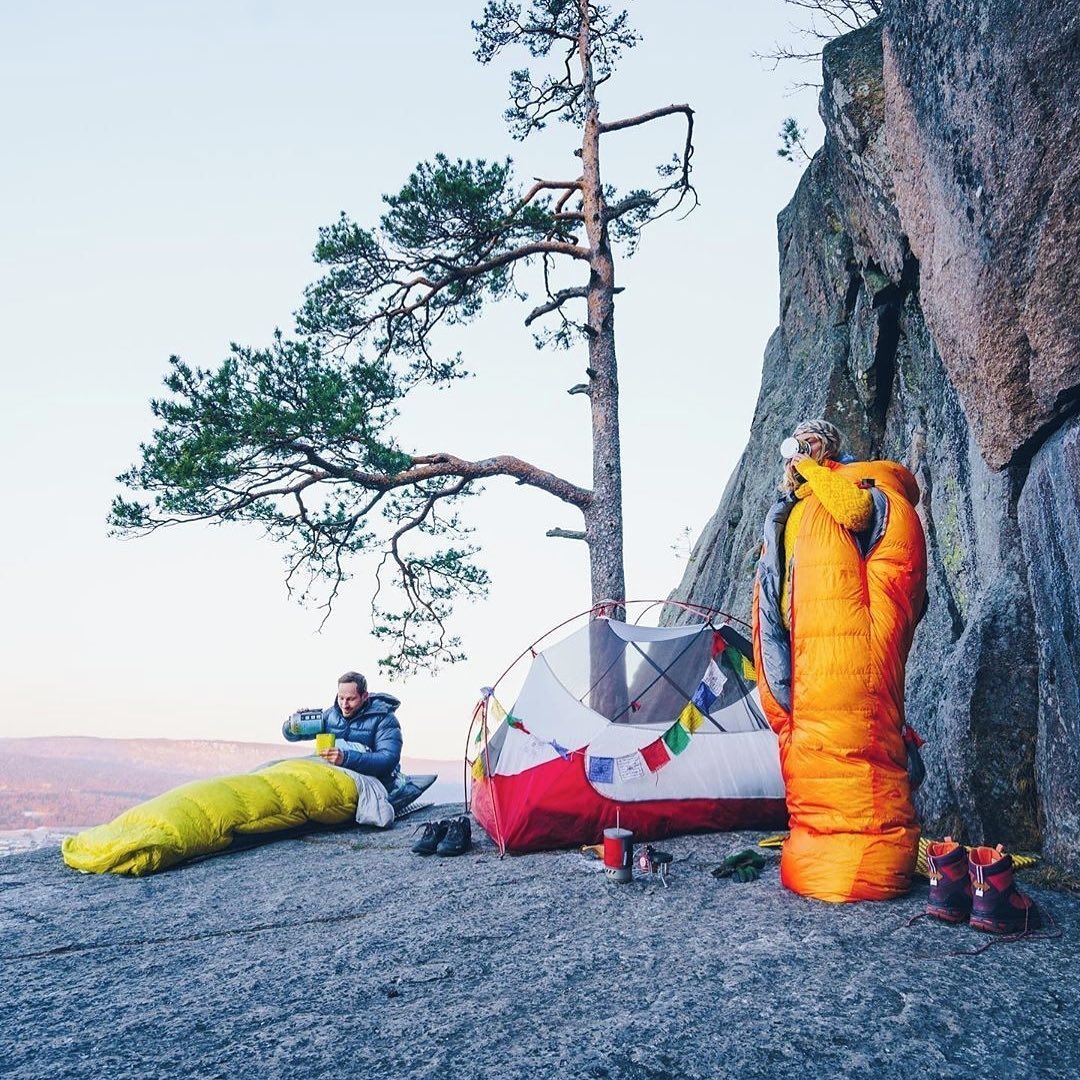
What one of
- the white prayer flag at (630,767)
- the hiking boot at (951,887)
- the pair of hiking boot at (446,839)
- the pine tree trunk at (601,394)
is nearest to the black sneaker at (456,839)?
the pair of hiking boot at (446,839)

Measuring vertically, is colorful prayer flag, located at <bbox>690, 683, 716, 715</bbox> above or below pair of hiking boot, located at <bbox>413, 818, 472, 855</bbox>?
above

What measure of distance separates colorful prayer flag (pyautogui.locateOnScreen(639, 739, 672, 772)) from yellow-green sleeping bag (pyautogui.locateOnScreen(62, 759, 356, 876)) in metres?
2.73

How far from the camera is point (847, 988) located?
10.2 ft

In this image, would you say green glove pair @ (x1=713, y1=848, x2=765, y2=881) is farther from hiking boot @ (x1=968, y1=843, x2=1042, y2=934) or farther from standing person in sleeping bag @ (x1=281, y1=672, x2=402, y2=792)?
standing person in sleeping bag @ (x1=281, y1=672, x2=402, y2=792)

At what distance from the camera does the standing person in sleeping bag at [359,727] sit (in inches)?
293

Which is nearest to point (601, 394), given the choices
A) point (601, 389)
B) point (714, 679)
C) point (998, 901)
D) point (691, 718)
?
point (601, 389)

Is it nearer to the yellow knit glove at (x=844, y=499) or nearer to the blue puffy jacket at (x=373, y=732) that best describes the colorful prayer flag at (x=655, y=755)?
the yellow knit glove at (x=844, y=499)

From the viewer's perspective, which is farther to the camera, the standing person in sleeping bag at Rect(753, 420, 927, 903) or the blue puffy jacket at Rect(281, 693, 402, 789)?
the blue puffy jacket at Rect(281, 693, 402, 789)

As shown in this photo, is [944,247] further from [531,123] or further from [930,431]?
[531,123]

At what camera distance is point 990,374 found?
192 inches

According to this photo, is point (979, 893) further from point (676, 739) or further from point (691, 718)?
point (691, 718)

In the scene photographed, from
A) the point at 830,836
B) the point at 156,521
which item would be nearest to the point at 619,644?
the point at 830,836

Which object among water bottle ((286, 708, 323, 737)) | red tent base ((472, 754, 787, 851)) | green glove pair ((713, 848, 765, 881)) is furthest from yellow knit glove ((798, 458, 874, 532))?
water bottle ((286, 708, 323, 737))

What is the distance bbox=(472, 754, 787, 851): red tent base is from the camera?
5.75 m
